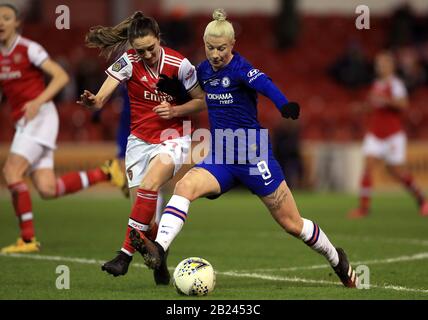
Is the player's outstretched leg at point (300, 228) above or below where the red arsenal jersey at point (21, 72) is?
below

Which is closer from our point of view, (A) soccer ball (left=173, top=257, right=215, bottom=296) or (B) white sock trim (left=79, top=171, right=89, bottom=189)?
(A) soccer ball (left=173, top=257, right=215, bottom=296)

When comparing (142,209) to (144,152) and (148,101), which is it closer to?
(144,152)

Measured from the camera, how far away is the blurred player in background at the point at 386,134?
15.3m

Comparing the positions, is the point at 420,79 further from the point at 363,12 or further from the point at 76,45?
the point at 363,12

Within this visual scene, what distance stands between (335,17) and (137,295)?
23106 millimetres

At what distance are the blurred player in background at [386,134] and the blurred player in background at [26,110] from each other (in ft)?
18.8

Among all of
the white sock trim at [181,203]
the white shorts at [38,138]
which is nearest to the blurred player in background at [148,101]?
the white sock trim at [181,203]

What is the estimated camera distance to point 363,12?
33.8 ft

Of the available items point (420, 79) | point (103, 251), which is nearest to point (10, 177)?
point (103, 251)

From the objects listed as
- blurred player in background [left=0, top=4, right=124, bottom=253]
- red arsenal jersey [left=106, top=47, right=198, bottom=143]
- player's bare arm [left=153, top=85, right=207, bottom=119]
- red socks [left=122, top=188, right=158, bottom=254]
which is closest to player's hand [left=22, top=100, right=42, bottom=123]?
blurred player in background [left=0, top=4, right=124, bottom=253]

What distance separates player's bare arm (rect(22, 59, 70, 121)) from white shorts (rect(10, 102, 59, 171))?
0.21 metres

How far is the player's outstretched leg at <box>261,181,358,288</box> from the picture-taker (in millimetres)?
7852

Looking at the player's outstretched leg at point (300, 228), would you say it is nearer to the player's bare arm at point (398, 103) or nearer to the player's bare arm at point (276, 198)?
the player's bare arm at point (276, 198)

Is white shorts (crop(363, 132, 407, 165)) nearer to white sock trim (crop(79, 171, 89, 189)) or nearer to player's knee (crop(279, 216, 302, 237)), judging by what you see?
white sock trim (crop(79, 171, 89, 189))
